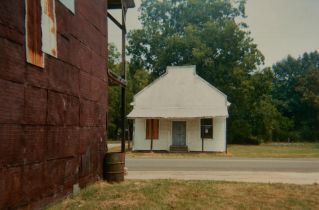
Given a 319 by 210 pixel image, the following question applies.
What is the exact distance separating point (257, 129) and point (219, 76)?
913 centimetres

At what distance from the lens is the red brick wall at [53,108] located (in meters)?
7.22

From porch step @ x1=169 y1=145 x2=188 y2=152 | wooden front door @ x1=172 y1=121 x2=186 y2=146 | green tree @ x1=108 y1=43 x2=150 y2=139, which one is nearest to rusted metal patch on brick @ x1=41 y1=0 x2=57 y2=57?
porch step @ x1=169 y1=145 x2=188 y2=152

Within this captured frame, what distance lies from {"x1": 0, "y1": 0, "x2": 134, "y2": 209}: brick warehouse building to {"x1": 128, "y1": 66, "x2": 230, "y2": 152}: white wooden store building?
1907 centimetres

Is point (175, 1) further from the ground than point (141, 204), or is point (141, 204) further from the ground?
point (175, 1)

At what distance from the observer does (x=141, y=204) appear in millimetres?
9875

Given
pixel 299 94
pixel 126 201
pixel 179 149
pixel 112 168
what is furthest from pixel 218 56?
pixel 126 201

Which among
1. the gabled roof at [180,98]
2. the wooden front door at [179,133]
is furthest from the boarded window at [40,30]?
the wooden front door at [179,133]

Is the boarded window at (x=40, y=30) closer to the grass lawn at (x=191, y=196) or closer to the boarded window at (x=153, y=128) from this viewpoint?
the grass lawn at (x=191, y=196)

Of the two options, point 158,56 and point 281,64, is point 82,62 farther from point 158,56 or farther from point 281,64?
point 281,64

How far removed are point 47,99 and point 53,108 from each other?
1.22ft

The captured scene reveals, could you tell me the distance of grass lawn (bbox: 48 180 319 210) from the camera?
9852 mm

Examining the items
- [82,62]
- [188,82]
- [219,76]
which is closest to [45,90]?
[82,62]

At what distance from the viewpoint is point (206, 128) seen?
32125 millimetres

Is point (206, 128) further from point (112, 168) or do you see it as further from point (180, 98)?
point (112, 168)
